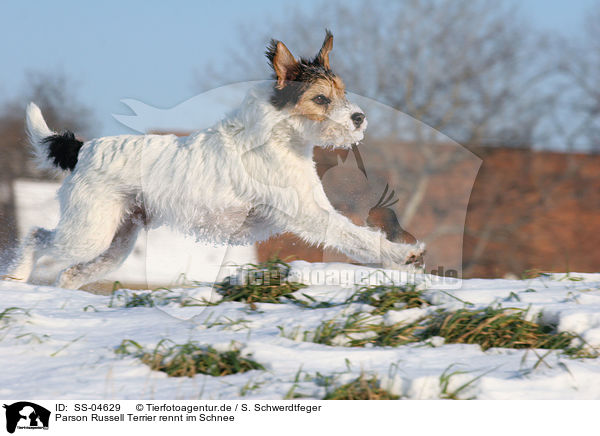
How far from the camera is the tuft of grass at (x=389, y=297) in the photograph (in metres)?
3.53

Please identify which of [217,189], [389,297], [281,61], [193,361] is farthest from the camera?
[217,189]

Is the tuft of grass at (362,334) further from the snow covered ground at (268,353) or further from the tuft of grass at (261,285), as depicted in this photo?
the tuft of grass at (261,285)

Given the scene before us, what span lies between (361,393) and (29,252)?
3738mm

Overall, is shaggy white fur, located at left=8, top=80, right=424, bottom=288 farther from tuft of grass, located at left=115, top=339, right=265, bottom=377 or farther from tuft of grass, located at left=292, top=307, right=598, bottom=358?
tuft of grass, located at left=115, top=339, right=265, bottom=377

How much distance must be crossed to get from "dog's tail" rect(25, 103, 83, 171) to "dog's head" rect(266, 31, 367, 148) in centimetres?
195

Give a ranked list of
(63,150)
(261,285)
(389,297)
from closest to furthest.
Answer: (389,297), (261,285), (63,150)

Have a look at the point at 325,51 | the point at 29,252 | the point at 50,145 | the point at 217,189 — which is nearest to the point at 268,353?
the point at 217,189

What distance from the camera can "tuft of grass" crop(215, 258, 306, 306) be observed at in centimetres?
388

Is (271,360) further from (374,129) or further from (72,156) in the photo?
(374,129)

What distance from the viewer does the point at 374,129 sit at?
816 cm
